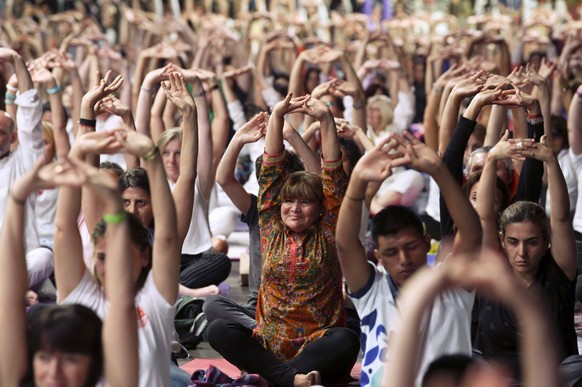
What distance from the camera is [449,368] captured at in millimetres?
2551

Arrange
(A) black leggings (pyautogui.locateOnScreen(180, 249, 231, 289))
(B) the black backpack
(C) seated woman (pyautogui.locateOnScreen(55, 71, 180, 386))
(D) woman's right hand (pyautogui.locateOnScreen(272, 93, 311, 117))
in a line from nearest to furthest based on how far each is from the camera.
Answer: (C) seated woman (pyautogui.locateOnScreen(55, 71, 180, 386)) → (D) woman's right hand (pyautogui.locateOnScreen(272, 93, 311, 117)) → (B) the black backpack → (A) black leggings (pyautogui.locateOnScreen(180, 249, 231, 289))

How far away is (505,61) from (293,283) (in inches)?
233

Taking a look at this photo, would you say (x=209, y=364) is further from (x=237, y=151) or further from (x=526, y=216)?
(x=526, y=216)

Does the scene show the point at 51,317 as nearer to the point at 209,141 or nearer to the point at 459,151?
the point at 459,151

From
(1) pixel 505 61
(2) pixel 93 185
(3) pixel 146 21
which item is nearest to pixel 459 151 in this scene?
(2) pixel 93 185

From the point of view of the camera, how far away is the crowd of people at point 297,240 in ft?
8.66

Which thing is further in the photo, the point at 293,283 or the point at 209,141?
the point at 209,141

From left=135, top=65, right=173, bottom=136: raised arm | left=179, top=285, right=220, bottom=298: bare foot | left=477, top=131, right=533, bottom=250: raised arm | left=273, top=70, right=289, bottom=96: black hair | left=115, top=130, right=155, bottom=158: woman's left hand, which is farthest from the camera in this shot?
left=273, top=70, right=289, bottom=96: black hair

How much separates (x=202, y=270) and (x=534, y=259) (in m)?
2.36

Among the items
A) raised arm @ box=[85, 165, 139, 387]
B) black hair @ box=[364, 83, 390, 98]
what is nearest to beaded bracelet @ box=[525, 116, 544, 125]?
raised arm @ box=[85, 165, 139, 387]

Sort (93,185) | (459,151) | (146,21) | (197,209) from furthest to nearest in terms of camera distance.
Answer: (146,21)
(197,209)
(459,151)
(93,185)

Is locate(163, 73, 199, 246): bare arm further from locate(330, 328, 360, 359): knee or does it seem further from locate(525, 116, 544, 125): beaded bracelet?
locate(525, 116, 544, 125): beaded bracelet

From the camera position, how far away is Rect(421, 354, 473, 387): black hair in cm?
253

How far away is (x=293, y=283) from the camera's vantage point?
14.0 ft
